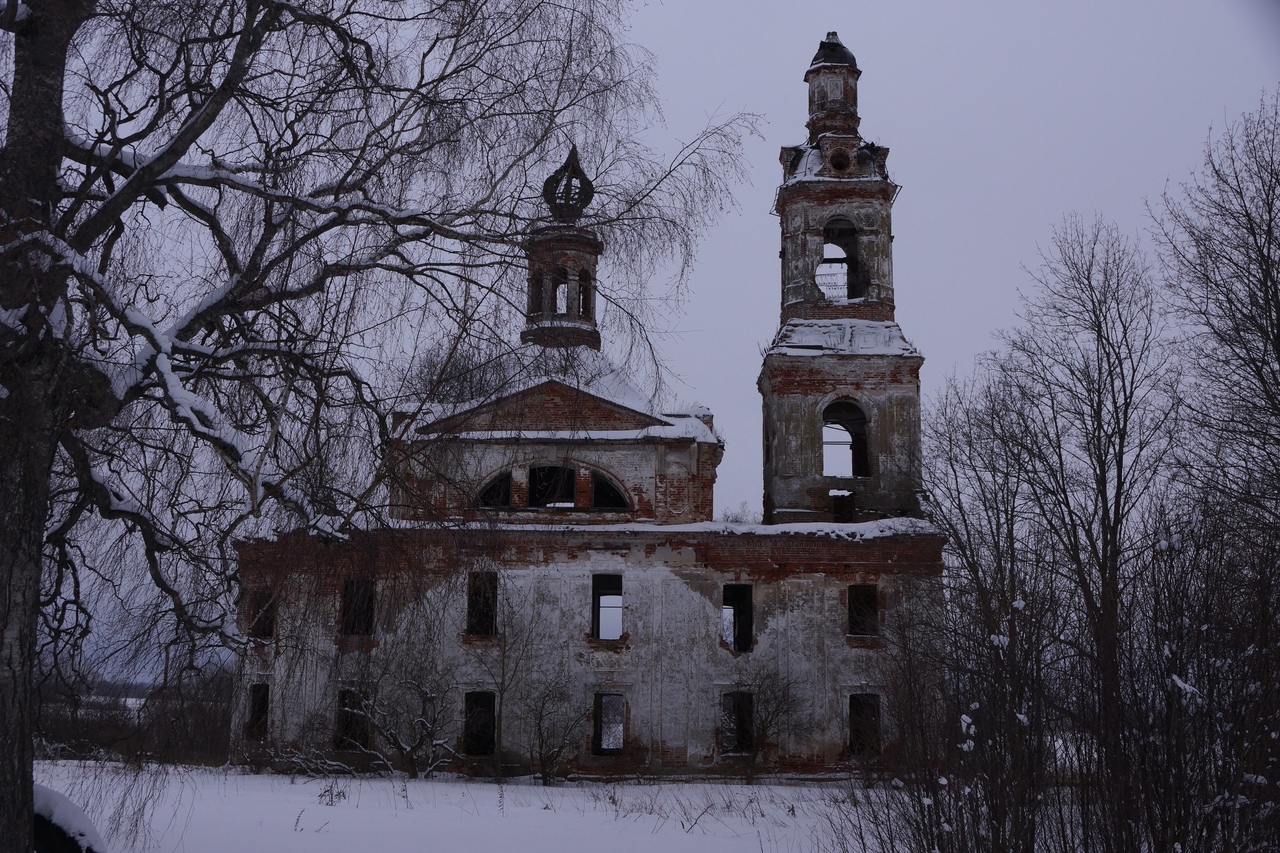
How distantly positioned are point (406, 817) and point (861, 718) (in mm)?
12531

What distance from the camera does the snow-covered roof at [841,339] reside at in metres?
24.9

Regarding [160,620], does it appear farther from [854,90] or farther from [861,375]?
[854,90]

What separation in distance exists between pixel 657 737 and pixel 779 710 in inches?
101

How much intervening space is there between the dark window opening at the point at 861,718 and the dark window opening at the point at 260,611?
16289mm

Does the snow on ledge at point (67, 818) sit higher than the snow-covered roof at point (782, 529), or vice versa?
the snow-covered roof at point (782, 529)

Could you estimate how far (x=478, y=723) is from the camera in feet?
76.7

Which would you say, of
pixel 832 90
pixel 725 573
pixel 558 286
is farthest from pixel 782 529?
pixel 558 286

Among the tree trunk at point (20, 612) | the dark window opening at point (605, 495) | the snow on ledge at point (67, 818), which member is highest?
the dark window opening at point (605, 495)

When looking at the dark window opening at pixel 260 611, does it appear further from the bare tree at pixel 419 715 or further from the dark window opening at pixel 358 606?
the bare tree at pixel 419 715

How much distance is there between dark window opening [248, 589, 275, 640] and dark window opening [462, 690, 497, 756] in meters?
16.2

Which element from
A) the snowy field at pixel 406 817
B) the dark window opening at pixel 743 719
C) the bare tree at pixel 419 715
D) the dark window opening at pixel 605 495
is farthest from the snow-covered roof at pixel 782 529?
the snowy field at pixel 406 817

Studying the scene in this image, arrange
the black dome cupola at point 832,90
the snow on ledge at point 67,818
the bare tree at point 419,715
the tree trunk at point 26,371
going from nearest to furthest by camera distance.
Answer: the tree trunk at point 26,371 < the snow on ledge at point 67,818 < the bare tree at point 419,715 < the black dome cupola at point 832,90

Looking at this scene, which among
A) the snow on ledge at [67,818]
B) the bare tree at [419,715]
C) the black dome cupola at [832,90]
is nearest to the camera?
the snow on ledge at [67,818]

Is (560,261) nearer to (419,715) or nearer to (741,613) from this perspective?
(419,715)
